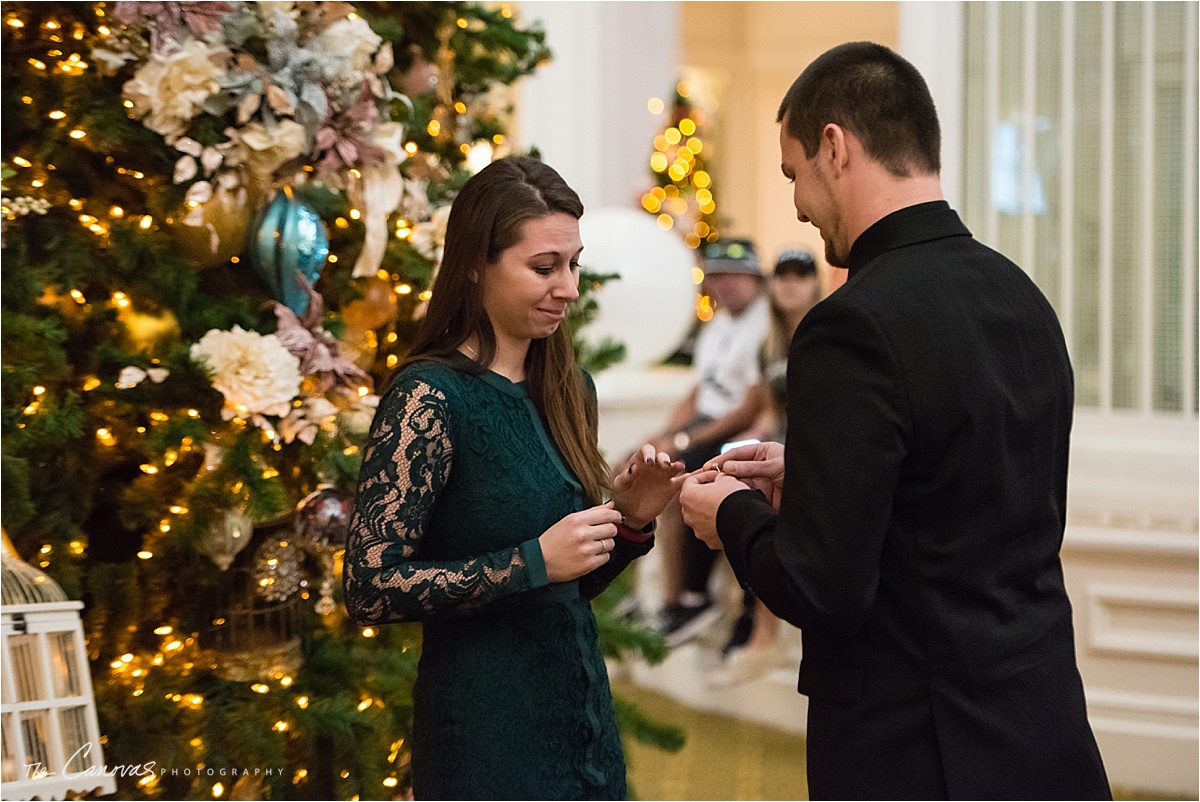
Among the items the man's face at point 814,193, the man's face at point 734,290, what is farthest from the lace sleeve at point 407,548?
the man's face at point 734,290

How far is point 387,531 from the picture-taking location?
60.5 inches

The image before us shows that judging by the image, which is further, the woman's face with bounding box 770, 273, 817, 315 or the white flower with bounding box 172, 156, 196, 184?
the woman's face with bounding box 770, 273, 817, 315

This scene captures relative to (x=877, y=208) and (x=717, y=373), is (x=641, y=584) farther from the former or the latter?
(x=877, y=208)

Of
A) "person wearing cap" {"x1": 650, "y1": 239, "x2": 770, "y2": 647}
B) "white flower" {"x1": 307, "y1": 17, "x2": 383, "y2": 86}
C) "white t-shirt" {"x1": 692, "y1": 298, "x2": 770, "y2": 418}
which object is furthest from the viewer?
"white t-shirt" {"x1": 692, "y1": 298, "x2": 770, "y2": 418}

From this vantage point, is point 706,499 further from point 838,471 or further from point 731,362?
point 731,362

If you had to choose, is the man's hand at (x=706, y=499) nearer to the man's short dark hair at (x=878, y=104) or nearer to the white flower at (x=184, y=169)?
the man's short dark hair at (x=878, y=104)

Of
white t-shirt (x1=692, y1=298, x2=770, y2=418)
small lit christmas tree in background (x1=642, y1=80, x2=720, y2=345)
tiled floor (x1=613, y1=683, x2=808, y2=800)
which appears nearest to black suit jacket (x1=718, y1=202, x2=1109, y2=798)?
tiled floor (x1=613, y1=683, x2=808, y2=800)

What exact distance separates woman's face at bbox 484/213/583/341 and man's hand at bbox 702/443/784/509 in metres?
0.31

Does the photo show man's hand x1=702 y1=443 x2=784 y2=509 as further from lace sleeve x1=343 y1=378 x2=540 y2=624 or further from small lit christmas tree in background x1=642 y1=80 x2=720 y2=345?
small lit christmas tree in background x1=642 y1=80 x2=720 y2=345

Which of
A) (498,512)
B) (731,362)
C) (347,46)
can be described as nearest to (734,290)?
(731,362)

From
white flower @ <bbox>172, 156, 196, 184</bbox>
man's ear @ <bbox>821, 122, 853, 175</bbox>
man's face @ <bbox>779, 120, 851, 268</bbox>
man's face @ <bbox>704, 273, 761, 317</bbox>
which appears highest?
white flower @ <bbox>172, 156, 196, 184</bbox>

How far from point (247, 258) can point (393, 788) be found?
1.13 m

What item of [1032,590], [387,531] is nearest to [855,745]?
[1032,590]

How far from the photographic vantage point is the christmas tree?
2115mm
